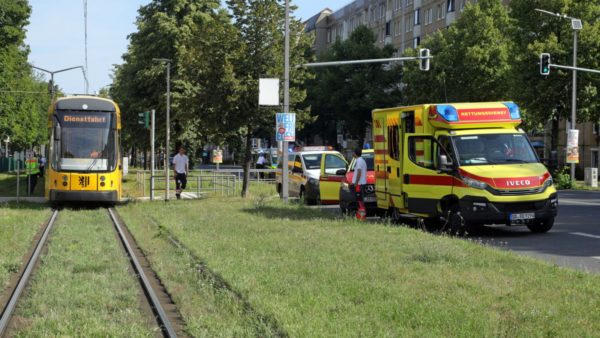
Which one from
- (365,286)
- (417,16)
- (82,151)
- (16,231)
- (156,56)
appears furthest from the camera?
(417,16)

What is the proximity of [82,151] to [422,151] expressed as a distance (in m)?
11.1

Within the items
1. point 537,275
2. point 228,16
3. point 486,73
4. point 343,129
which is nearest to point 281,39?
point 228,16

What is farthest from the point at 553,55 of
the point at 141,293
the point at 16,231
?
the point at 141,293

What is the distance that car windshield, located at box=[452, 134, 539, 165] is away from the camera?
15.4 metres

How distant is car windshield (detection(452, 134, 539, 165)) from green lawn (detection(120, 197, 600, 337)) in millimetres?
1902

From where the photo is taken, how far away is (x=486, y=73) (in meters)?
51.5

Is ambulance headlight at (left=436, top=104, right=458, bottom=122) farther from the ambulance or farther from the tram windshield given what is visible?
the tram windshield

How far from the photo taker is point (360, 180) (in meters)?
18.4

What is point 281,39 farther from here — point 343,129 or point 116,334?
point 343,129

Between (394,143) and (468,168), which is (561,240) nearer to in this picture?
(468,168)

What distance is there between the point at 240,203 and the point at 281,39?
6495mm

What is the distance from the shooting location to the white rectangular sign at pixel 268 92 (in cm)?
2481

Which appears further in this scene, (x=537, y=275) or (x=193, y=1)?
(x=193, y=1)

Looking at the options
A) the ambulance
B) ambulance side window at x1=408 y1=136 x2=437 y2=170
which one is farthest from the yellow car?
ambulance side window at x1=408 y1=136 x2=437 y2=170
